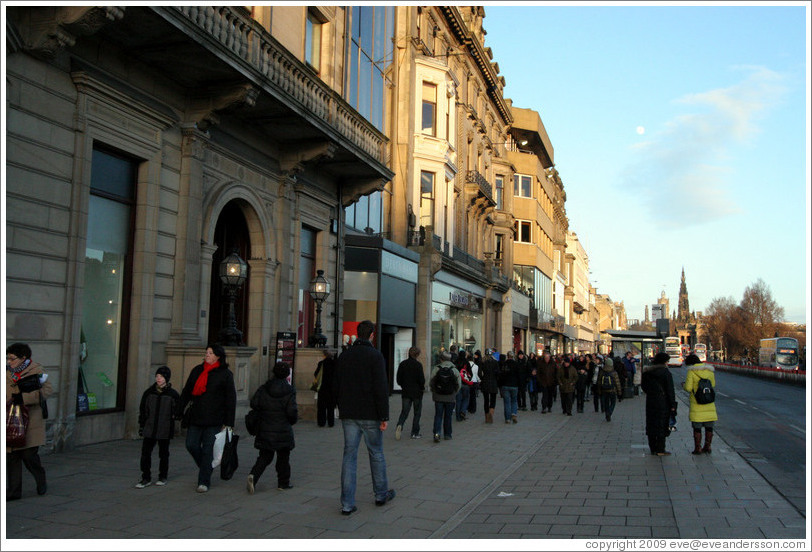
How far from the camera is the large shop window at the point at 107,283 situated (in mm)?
11352

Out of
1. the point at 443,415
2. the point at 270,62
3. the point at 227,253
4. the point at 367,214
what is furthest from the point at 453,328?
the point at 270,62

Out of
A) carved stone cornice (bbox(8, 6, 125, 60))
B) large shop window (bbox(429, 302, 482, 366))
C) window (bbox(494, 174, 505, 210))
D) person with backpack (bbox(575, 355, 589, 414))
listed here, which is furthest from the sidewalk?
window (bbox(494, 174, 505, 210))

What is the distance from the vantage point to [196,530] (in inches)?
258

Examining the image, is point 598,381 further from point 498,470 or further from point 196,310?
point 196,310

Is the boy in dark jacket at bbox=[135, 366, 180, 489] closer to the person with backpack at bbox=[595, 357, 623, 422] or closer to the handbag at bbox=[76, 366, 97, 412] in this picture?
the handbag at bbox=[76, 366, 97, 412]

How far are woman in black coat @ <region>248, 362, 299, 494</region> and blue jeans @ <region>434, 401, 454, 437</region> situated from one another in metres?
5.50

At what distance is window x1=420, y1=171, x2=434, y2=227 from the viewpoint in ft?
101

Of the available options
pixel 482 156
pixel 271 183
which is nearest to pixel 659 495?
pixel 271 183

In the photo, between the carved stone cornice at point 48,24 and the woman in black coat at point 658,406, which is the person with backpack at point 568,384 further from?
the carved stone cornice at point 48,24

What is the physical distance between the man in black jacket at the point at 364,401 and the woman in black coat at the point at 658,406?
5.90 meters

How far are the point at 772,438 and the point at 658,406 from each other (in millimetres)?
5373

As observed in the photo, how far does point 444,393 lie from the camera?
13.9 meters

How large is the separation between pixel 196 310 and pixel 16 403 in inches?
240

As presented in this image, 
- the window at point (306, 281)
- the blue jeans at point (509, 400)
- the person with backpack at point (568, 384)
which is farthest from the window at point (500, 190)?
the blue jeans at point (509, 400)
